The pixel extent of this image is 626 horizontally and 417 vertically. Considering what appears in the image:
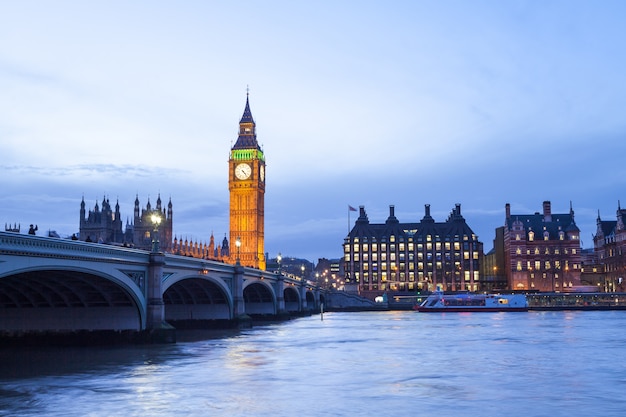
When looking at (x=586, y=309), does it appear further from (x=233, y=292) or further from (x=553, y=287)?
(x=233, y=292)

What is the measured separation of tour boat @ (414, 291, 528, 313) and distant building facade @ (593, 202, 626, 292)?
34.7m

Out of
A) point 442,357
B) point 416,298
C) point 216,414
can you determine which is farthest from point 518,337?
point 416,298

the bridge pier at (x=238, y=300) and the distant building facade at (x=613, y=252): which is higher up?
the distant building facade at (x=613, y=252)

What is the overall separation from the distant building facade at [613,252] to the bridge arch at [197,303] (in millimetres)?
119420

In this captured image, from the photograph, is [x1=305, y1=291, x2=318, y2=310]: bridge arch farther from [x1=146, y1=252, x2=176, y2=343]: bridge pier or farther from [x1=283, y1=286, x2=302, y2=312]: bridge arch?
[x1=146, y1=252, x2=176, y2=343]: bridge pier

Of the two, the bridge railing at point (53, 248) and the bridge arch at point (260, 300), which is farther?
the bridge arch at point (260, 300)

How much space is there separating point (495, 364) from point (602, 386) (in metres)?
11.1

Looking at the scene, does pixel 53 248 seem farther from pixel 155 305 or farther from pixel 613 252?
pixel 613 252

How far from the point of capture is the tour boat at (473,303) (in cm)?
15562

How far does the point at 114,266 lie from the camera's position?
54281mm

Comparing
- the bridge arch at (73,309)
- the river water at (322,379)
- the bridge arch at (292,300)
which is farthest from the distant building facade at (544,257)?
the bridge arch at (73,309)

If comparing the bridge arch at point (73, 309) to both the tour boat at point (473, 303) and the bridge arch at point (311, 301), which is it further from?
the tour boat at point (473, 303)

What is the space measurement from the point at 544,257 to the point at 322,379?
16283 centimetres

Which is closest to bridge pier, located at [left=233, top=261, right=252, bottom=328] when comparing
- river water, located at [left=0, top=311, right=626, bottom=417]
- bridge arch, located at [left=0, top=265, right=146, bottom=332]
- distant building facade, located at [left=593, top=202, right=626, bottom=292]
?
river water, located at [left=0, top=311, right=626, bottom=417]
